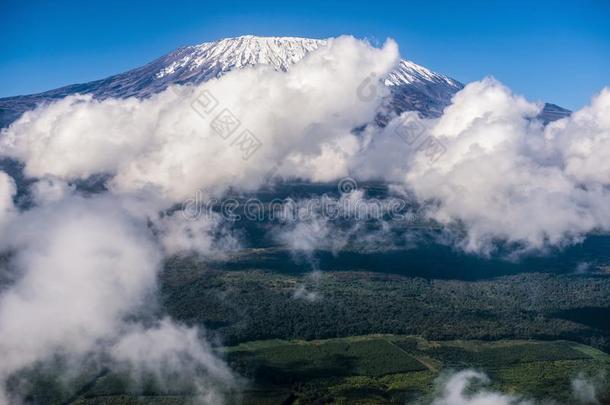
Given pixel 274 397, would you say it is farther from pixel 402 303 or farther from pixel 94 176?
pixel 94 176

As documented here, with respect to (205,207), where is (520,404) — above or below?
below

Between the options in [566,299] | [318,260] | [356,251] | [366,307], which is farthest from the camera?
Answer: [356,251]

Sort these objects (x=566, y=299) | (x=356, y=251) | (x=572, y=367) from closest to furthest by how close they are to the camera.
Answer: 1. (x=572, y=367)
2. (x=566, y=299)
3. (x=356, y=251)

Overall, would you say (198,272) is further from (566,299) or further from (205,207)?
(566,299)

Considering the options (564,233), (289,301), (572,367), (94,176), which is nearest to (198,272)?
(289,301)

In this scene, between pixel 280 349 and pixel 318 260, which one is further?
pixel 318 260

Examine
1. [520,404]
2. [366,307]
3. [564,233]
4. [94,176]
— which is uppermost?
[94,176]

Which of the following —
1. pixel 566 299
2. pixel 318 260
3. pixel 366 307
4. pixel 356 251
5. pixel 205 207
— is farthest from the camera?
pixel 205 207

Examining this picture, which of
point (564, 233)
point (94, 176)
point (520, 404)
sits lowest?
point (520, 404)

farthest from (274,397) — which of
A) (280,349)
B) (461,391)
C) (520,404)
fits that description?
(520,404)
